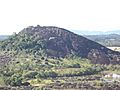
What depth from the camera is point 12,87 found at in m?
84.9

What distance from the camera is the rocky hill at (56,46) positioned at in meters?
128

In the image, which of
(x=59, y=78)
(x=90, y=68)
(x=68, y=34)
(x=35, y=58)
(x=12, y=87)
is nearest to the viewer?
(x=12, y=87)

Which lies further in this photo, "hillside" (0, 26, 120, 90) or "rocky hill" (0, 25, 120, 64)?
"rocky hill" (0, 25, 120, 64)

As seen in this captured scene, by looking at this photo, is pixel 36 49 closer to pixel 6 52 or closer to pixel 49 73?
pixel 6 52

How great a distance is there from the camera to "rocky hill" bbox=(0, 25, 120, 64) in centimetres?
12800

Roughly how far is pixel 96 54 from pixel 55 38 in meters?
14.5

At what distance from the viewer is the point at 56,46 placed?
433 feet

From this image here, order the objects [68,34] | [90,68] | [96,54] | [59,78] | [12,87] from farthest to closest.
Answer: [68,34] → [96,54] → [90,68] → [59,78] → [12,87]

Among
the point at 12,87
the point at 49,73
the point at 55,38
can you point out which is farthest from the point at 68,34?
the point at 12,87

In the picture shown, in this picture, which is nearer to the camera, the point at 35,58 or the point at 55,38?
the point at 35,58

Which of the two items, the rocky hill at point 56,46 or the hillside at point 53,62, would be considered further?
the rocky hill at point 56,46

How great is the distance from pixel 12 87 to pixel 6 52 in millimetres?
45216

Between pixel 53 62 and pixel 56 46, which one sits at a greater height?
pixel 56 46

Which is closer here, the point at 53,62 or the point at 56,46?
the point at 53,62
